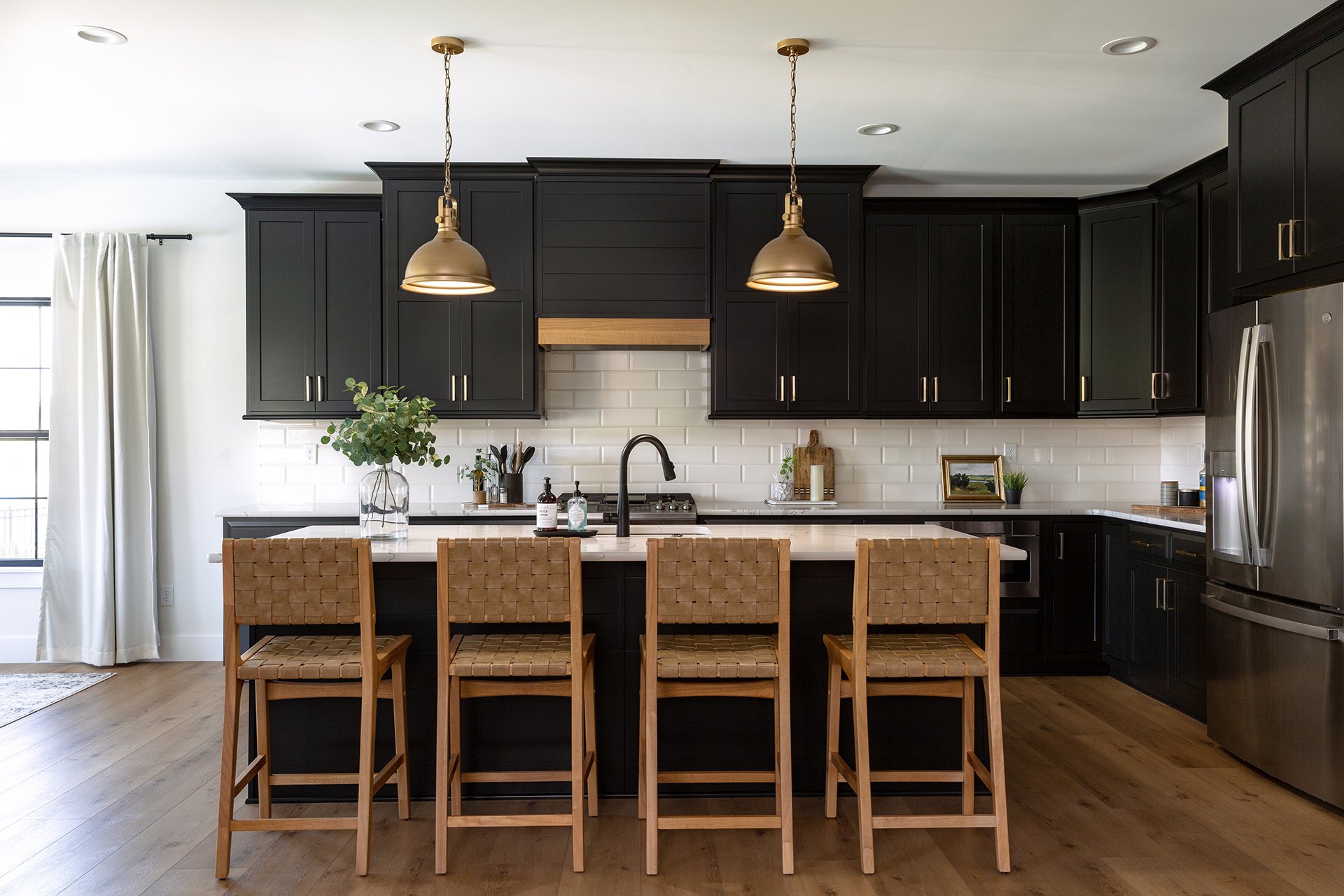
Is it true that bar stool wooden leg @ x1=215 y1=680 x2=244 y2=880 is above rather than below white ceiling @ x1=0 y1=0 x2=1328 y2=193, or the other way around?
below

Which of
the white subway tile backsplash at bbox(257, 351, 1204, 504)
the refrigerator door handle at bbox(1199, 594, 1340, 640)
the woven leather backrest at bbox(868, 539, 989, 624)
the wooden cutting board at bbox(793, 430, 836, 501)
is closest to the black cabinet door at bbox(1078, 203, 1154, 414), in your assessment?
the white subway tile backsplash at bbox(257, 351, 1204, 504)

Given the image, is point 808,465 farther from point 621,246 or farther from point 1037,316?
point 621,246

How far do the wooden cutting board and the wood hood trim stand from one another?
0.96m

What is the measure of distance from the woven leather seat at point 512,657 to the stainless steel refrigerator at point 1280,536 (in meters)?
2.47

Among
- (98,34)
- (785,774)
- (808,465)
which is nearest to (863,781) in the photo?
(785,774)

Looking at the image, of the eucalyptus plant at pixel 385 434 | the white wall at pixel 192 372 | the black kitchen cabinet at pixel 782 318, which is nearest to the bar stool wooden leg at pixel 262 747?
the eucalyptus plant at pixel 385 434

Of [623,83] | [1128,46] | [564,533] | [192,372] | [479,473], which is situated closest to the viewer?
[564,533]

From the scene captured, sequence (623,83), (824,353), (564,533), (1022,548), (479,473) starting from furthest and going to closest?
(479,473)
(824,353)
(1022,548)
(623,83)
(564,533)

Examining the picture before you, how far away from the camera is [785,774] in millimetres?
2678

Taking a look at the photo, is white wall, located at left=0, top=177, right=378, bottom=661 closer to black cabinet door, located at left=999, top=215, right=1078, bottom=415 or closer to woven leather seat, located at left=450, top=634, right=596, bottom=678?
woven leather seat, located at left=450, top=634, right=596, bottom=678

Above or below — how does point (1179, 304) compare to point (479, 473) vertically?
above

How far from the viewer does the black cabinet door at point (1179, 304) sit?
15.5 feet

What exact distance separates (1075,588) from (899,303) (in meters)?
1.84

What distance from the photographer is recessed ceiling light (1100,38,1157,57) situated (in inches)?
131
